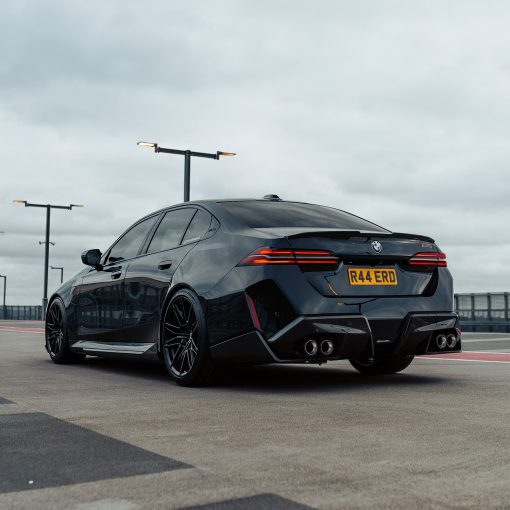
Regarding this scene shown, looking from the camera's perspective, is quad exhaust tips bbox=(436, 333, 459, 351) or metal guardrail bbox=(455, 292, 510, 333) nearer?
quad exhaust tips bbox=(436, 333, 459, 351)

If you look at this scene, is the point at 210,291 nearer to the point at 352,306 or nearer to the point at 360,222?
the point at 352,306

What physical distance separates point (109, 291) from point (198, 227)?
160 centimetres

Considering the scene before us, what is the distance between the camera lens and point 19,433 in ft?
14.5

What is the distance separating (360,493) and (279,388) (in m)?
3.53

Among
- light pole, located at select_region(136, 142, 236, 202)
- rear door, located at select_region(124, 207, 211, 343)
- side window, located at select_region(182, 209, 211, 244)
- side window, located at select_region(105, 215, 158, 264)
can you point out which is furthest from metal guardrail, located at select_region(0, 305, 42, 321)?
side window, located at select_region(182, 209, 211, 244)

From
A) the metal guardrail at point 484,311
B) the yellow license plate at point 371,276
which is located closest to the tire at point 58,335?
the yellow license plate at point 371,276

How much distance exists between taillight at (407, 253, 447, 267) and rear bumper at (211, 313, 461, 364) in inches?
16.6

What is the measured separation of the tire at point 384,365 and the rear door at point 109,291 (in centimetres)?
223

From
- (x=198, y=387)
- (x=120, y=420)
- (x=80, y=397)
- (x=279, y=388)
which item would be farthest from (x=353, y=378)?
(x=120, y=420)

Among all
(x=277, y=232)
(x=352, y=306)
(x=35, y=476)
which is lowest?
(x=35, y=476)

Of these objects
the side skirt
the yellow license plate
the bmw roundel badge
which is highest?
the bmw roundel badge

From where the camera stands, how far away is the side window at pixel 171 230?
24.1 ft

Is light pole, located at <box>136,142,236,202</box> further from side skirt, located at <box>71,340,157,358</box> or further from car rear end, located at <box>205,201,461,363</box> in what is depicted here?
car rear end, located at <box>205,201,461,363</box>

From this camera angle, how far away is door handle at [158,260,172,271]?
279 inches
